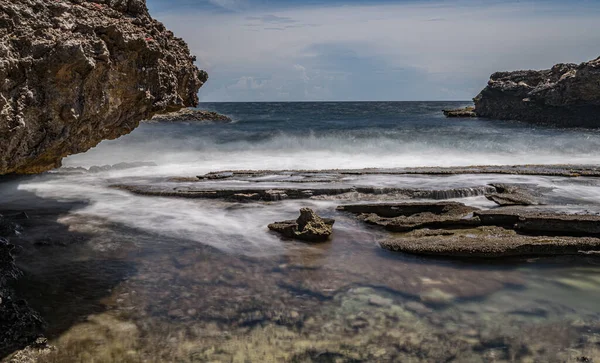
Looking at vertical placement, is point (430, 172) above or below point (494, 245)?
above

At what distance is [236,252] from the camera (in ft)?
26.8

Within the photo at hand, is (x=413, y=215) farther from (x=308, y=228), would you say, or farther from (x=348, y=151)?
(x=348, y=151)

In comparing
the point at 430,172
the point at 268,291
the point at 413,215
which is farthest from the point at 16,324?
the point at 430,172

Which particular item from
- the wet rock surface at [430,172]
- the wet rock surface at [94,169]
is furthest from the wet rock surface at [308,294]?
the wet rock surface at [94,169]

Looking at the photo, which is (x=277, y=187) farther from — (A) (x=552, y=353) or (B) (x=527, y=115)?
(B) (x=527, y=115)

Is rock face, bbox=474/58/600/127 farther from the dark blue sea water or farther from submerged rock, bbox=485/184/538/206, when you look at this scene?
submerged rock, bbox=485/184/538/206

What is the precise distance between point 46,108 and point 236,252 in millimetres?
3735

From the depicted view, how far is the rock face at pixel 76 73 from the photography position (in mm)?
5562

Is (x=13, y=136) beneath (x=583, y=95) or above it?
beneath

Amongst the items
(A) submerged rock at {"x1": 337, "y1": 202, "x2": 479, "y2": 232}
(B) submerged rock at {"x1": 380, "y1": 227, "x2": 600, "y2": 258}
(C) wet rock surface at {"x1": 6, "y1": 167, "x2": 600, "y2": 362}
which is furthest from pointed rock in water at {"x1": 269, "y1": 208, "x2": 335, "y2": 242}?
(A) submerged rock at {"x1": 337, "y1": 202, "x2": 479, "y2": 232}

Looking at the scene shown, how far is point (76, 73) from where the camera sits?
6.38 metres

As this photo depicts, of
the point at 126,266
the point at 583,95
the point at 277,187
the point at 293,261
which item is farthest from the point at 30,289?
the point at 583,95

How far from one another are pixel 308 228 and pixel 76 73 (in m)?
4.72

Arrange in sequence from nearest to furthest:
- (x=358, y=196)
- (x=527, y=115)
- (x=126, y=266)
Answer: (x=126, y=266) → (x=358, y=196) → (x=527, y=115)
